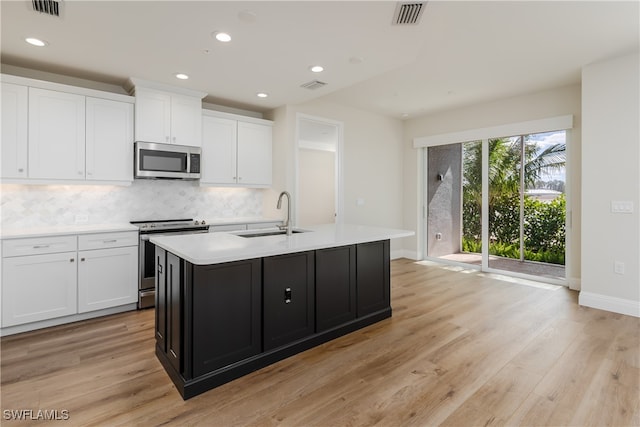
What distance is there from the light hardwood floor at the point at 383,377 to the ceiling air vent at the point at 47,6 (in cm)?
259

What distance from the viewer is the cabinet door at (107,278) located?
3273mm

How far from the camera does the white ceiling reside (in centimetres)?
243

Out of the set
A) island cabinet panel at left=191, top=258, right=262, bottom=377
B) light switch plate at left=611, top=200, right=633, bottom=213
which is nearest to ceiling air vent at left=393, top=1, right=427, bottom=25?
island cabinet panel at left=191, top=258, right=262, bottom=377

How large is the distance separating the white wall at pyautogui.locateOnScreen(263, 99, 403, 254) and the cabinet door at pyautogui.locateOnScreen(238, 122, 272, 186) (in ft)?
0.42

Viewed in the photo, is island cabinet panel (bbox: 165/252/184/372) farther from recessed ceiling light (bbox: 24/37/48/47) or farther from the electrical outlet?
recessed ceiling light (bbox: 24/37/48/47)

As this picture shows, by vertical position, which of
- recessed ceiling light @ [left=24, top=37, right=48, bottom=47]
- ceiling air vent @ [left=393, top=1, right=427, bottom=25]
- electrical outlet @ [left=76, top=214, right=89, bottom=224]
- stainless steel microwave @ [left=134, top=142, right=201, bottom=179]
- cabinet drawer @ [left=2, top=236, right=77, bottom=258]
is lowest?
cabinet drawer @ [left=2, top=236, right=77, bottom=258]

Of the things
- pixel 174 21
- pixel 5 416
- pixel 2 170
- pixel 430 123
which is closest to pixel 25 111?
pixel 2 170

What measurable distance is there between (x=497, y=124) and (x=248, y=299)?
487 centimetres

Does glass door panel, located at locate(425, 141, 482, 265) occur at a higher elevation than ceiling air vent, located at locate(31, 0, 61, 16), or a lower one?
lower

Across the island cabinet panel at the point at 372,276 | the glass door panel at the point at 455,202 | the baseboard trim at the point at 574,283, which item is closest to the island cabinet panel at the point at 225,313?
the island cabinet panel at the point at 372,276

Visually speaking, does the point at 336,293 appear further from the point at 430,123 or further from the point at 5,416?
the point at 430,123

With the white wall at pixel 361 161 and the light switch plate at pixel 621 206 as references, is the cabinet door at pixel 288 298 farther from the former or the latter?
the light switch plate at pixel 621 206

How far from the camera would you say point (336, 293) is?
2857 millimetres

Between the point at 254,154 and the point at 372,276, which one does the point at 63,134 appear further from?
the point at 372,276
